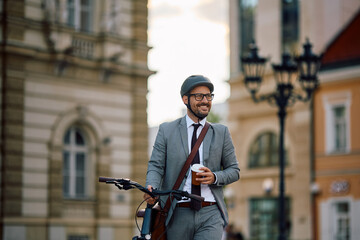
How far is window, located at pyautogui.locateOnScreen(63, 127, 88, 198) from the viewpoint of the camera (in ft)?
82.9

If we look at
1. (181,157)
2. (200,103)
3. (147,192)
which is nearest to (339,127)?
(200,103)

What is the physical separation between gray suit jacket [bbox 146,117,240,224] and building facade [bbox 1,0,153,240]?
54.9 feet

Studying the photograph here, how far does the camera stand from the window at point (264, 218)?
3766cm

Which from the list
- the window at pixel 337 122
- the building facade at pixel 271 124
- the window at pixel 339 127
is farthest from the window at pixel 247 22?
the window at pixel 339 127

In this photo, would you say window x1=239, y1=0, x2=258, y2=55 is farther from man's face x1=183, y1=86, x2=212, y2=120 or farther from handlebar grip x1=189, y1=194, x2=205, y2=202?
handlebar grip x1=189, y1=194, x2=205, y2=202

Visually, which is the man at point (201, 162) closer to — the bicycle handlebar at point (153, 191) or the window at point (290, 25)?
the bicycle handlebar at point (153, 191)

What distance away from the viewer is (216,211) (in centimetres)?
698

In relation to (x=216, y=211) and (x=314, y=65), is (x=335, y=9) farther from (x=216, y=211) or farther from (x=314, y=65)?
(x=216, y=211)

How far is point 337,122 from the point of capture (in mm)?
35938

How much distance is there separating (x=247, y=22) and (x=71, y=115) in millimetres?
17142

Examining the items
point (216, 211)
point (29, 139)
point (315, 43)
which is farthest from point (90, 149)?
point (216, 211)

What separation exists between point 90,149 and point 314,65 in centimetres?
856

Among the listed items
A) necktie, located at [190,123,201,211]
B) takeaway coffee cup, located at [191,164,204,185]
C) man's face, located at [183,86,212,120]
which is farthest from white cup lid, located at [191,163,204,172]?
man's face, located at [183,86,212,120]

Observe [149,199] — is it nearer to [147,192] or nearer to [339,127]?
[147,192]
